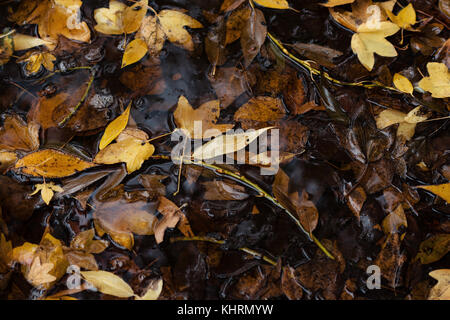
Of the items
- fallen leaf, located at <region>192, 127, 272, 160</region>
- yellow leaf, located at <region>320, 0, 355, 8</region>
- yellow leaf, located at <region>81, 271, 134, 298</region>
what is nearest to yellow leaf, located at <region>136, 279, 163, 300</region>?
yellow leaf, located at <region>81, 271, 134, 298</region>

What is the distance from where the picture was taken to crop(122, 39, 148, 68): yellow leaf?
132cm

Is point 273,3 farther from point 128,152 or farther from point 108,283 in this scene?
point 108,283

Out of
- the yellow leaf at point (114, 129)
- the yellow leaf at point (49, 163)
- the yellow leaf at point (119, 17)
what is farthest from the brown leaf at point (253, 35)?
the yellow leaf at point (49, 163)

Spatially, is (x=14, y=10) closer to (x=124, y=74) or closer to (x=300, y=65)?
(x=124, y=74)

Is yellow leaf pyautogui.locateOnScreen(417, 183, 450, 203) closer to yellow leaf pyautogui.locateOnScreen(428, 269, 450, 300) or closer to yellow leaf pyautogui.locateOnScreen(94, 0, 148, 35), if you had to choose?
yellow leaf pyautogui.locateOnScreen(428, 269, 450, 300)

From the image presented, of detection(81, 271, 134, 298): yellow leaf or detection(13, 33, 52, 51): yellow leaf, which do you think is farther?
detection(13, 33, 52, 51): yellow leaf

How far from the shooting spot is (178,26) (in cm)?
132

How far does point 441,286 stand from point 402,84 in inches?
29.9

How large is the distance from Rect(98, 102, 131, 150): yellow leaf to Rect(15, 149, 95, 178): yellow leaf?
11 cm

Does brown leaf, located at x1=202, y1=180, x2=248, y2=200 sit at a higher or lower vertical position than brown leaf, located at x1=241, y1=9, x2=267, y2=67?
lower

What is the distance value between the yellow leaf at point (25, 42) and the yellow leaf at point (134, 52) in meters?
0.31

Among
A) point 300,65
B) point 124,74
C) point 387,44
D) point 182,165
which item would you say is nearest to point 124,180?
point 182,165

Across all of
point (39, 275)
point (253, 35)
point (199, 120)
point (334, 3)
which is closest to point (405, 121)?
point (334, 3)

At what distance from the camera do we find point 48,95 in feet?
4.31
